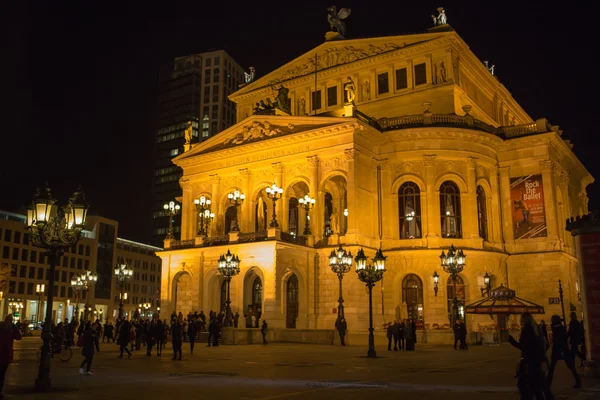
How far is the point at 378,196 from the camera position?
46.8 metres

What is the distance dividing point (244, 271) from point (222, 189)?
1069 cm

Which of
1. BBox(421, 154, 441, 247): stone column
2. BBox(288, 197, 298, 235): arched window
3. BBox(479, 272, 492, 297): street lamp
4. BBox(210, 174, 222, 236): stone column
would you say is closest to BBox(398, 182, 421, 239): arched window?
BBox(421, 154, 441, 247): stone column

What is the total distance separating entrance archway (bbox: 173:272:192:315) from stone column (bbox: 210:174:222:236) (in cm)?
433

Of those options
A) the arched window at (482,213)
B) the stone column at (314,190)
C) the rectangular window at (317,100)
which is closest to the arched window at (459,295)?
the arched window at (482,213)

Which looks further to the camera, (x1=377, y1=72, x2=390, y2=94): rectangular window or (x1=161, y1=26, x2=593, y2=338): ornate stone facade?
(x1=377, y1=72, x2=390, y2=94): rectangular window

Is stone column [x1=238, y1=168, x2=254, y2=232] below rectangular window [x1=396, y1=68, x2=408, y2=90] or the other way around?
below

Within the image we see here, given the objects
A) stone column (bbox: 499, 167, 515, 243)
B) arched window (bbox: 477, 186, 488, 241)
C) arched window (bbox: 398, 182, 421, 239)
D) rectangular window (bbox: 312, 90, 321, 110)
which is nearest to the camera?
arched window (bbox: 398, 182, 421, 239)

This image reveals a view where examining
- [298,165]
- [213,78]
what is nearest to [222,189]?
[298,165]

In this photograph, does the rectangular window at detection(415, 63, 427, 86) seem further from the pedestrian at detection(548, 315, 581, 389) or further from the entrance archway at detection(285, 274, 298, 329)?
the pedestrian at detection(548, 315, 581, 389)

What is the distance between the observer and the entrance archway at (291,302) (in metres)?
45.5

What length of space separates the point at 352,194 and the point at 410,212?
558 centimetres

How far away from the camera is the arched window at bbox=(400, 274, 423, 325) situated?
146 feet

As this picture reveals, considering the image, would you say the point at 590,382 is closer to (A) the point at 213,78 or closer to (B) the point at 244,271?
(B) the point at 244,271

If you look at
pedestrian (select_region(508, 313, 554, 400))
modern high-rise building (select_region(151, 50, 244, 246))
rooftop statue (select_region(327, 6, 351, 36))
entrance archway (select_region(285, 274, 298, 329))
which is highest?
modern high-rise building (select_region(151, 50, 244, 246))
